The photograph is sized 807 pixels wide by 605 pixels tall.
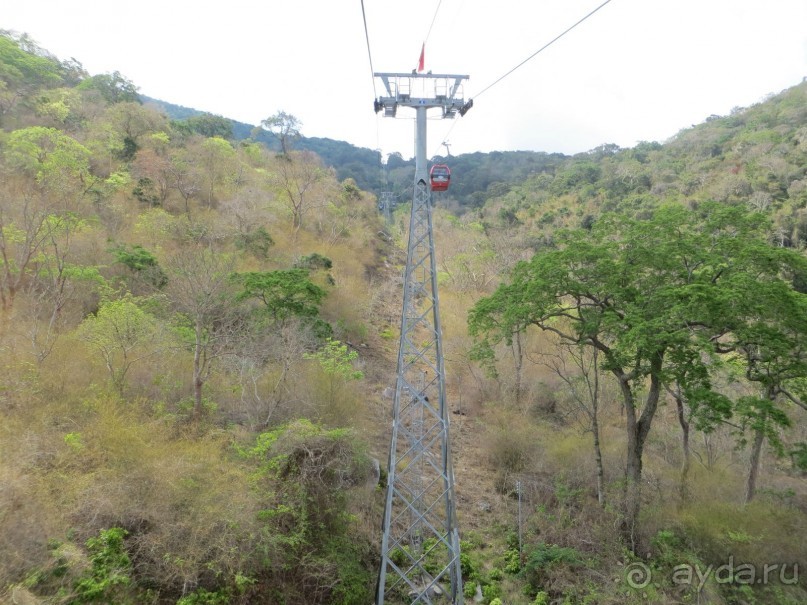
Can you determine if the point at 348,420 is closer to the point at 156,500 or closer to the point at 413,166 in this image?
the point at 156,500

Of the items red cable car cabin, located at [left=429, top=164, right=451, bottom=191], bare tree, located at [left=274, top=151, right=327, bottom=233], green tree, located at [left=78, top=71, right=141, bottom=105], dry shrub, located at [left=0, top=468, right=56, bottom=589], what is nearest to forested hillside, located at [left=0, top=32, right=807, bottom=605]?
dry shrub, located at [left=0, top=468, right=56, bottom=589]

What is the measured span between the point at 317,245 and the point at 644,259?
19249 mm

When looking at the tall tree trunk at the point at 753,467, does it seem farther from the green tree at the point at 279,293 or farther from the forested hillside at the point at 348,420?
the green tree at the point at 279,293

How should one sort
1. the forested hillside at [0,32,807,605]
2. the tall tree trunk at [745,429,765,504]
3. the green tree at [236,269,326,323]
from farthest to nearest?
the green tree at [236,269,326,323], the tall tree trunk at [745,429,765,504], the forested hillside at [0,32,807,605]

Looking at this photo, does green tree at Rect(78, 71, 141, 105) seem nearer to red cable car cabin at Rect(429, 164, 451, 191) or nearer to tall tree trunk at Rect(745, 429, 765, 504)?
red cable car cabin at Rect(429, 164, 451, 191)

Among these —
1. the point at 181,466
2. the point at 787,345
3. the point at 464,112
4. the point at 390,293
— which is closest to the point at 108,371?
the point at 181,466

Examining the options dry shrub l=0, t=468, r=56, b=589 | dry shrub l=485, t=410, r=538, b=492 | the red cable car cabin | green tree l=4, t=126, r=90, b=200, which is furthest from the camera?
green tree l=4, t=126, r=90, b=200

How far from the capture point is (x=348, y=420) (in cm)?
1223

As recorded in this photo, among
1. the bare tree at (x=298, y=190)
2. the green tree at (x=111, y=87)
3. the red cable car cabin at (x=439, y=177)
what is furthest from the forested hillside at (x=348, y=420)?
the green tree at (x=111, y=87)

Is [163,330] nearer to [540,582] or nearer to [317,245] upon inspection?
[540,582]
